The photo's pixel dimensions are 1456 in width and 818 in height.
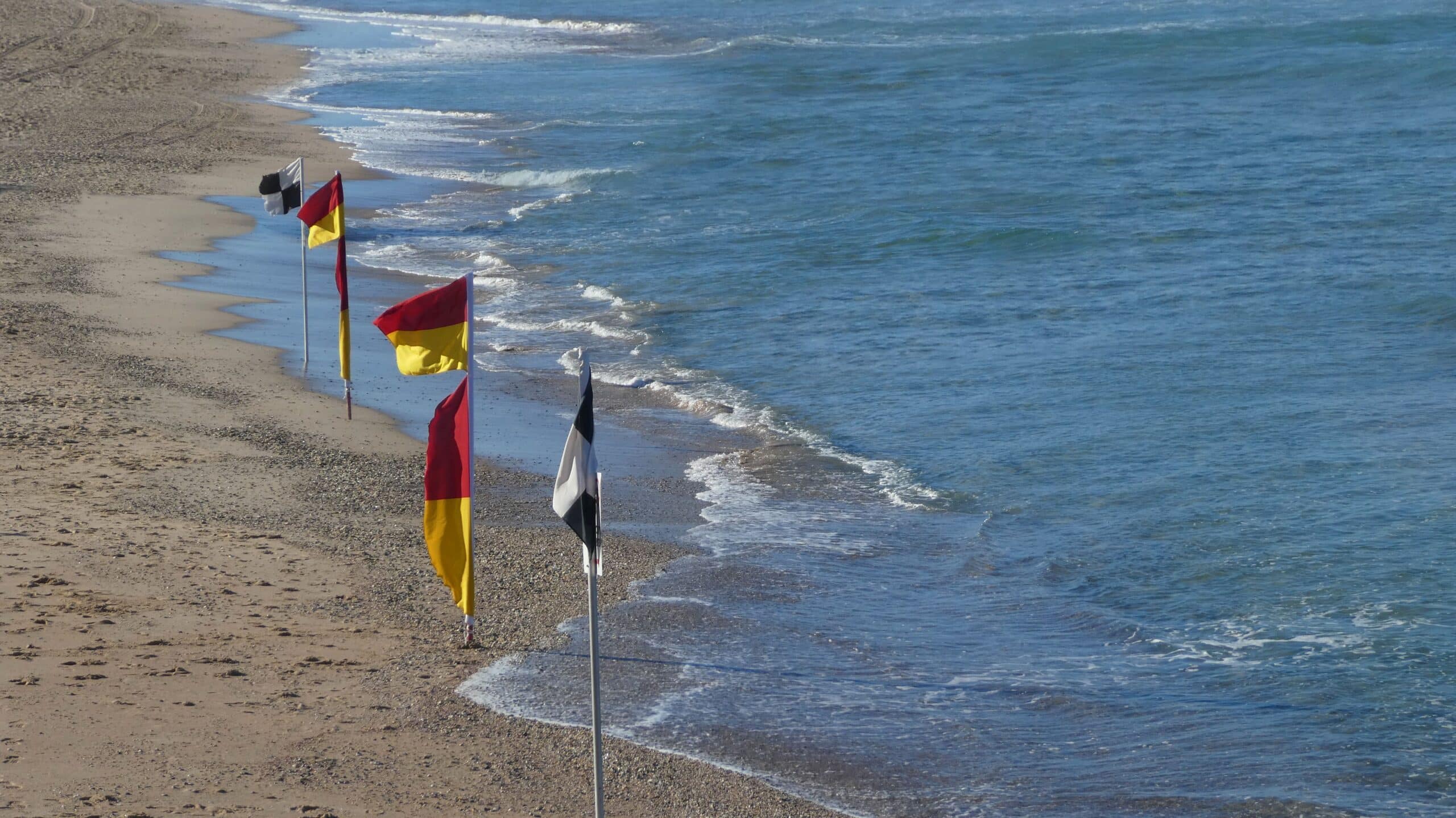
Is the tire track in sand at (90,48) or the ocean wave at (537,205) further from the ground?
the tire track in sand at (90,48)

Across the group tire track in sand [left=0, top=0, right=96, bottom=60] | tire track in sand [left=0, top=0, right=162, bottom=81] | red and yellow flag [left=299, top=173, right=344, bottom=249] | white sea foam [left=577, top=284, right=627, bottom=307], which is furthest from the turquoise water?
tire track in sand [left=0, top=0, right=96, bottom=60]

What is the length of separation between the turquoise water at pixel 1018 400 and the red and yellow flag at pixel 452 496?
0.69 meters

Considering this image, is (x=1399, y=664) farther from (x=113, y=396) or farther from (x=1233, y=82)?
(x=1233, y=82)

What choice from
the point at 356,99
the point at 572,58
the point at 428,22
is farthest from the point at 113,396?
the point at 428,22

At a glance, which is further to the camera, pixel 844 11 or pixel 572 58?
pixel 844 11

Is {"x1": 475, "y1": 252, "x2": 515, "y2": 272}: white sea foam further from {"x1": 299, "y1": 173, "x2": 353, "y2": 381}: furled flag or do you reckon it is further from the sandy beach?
{"x1": 299, "y1": 173, "x2": 353, "y2": 381}: furled flag

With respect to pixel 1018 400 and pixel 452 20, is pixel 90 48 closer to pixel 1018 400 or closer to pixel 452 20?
pixel 452 20

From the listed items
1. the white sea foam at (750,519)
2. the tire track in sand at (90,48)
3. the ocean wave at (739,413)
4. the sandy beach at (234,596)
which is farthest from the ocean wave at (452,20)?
the white sea foam at (750,519)

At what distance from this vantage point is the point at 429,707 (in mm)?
8969

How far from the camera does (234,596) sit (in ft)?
33.7

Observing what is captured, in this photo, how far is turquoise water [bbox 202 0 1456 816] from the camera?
370 inches

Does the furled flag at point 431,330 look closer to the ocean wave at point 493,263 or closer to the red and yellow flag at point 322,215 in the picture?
the red and yellow flag at point 322,215

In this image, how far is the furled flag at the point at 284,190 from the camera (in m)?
16.6

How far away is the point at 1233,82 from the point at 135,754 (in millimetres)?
37416
